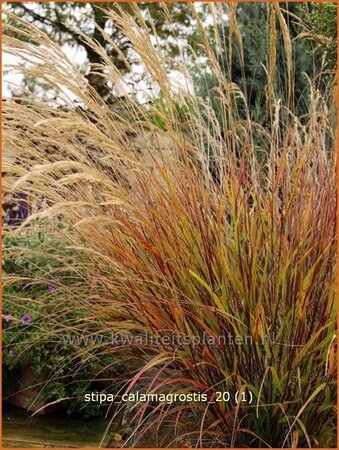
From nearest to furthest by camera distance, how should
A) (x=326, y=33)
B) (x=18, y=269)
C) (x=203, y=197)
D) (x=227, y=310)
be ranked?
1. (x=227, y=310)
2. (x=203, y=197)
3. (x=18, y=269)
4. (x=326, y=33)

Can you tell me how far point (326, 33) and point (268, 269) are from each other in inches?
72.7

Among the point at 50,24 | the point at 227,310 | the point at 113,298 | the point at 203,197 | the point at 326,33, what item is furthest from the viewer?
the point at 50,24

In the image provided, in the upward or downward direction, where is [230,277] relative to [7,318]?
upward

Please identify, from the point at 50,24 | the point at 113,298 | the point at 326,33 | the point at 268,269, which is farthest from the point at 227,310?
the point at 50,24

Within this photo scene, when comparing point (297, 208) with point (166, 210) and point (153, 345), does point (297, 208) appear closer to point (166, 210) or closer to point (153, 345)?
point (166, 210)

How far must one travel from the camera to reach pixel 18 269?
Result: 3.16 m

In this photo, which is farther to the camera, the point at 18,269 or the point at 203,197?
the point at 18,269

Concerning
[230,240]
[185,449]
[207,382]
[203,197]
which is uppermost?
[203,197]

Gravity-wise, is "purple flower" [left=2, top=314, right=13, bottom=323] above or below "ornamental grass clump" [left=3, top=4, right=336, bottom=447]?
below

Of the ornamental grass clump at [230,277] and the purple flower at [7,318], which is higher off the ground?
the ornamental grass clump at [230,277]

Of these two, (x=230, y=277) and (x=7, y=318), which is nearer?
(x=230, y=277)

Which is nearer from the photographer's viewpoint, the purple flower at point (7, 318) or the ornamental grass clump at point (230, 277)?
the ornamental grass clump at point (230, 277)

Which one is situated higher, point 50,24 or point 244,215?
point 50,24

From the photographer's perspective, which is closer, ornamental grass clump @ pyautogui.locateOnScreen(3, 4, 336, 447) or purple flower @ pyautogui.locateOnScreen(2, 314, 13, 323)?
ornamental grass clump @ pyautogui.locateOnScreen(3, 4, 336, 447)
